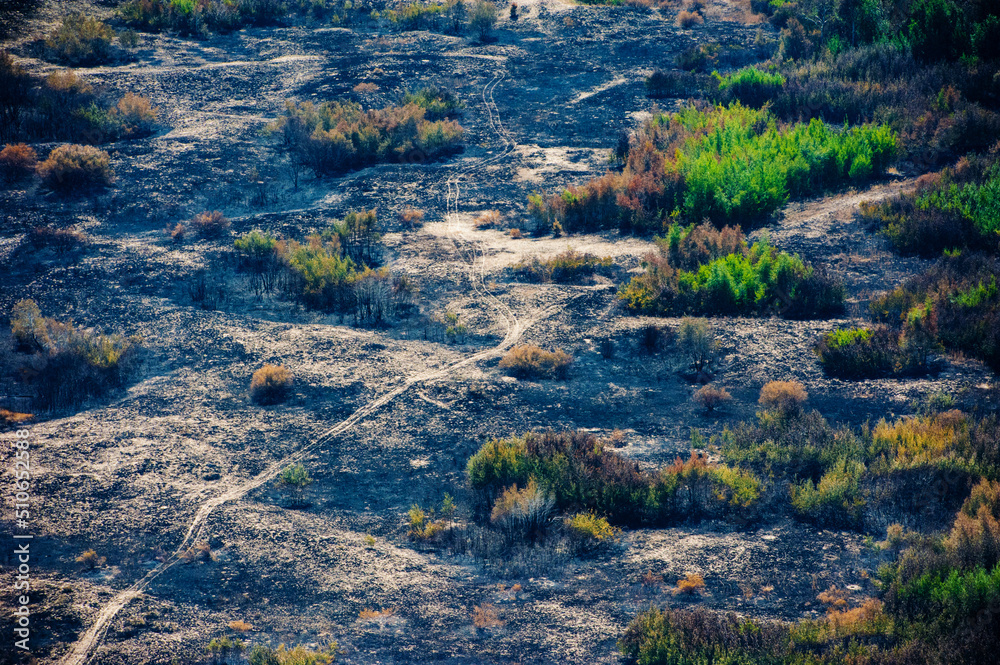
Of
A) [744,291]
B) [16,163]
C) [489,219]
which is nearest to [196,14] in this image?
[16,163]

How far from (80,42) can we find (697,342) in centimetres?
2096

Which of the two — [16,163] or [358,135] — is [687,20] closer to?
[358,135]

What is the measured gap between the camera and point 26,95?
20.6 meters

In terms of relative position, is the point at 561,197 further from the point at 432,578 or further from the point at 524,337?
the point at 432,578

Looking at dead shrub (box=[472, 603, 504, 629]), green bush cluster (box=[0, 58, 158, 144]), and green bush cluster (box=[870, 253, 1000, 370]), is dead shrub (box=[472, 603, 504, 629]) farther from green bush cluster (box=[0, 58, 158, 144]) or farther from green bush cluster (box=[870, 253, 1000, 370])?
green bush cluster (box=[0, 58, 158, 144])

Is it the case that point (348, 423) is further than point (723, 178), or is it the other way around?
point (723, 178)

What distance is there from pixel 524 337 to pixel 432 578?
18.4 feet

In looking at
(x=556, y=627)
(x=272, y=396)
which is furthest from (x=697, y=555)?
(x=272, y=396)

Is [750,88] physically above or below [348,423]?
above

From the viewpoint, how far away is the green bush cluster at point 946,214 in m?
14.8

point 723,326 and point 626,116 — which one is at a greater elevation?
point 626,116

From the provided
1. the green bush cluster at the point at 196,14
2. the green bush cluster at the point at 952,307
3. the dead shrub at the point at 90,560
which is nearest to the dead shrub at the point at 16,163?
the green bush cluster at the point at 196,14

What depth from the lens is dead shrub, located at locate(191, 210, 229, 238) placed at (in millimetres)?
17281

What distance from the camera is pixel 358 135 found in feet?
68.1
